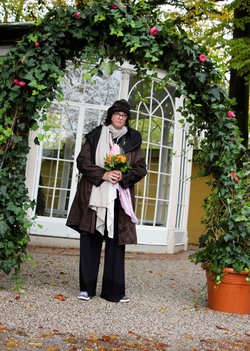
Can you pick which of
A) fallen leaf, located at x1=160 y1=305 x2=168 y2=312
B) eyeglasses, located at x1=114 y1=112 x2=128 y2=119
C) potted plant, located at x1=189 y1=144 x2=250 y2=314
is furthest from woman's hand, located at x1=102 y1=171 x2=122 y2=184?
fallen leaf, located at x1=160 y1=305 x2=168 y2=312

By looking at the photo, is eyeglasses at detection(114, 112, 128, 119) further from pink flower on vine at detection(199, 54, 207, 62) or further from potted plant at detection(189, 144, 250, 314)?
potted plant at detection(189, 144, 250, 314)

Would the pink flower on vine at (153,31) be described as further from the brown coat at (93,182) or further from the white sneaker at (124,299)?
the white sneaker at (124,299)

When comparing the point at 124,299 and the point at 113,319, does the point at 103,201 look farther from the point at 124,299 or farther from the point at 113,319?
the point at 113,319

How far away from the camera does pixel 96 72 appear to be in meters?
4.75

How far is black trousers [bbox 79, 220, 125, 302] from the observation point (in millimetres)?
4703

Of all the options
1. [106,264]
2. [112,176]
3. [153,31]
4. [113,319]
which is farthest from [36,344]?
[153,31]

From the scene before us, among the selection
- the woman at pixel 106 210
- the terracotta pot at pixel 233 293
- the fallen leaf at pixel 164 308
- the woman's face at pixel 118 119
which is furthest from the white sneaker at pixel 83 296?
the woman's face at pixel 118 119

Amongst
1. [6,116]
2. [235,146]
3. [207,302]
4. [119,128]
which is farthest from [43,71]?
[207,302]

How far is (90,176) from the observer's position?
185 inches

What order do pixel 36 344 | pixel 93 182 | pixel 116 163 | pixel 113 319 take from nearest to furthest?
1. pixel 36 344
2. pixel 113 319
3. pixel 116 163
4. pixel 93 182

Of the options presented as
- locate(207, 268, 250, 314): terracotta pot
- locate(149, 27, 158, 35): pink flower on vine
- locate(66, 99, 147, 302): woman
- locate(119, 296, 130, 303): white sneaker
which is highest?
locate(149, 27, 158, 35): pink flower on vine

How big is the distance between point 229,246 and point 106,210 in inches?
47.2

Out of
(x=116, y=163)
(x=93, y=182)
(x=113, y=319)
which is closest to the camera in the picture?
(x=113, y=319)

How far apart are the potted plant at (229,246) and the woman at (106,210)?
2.54 ft
